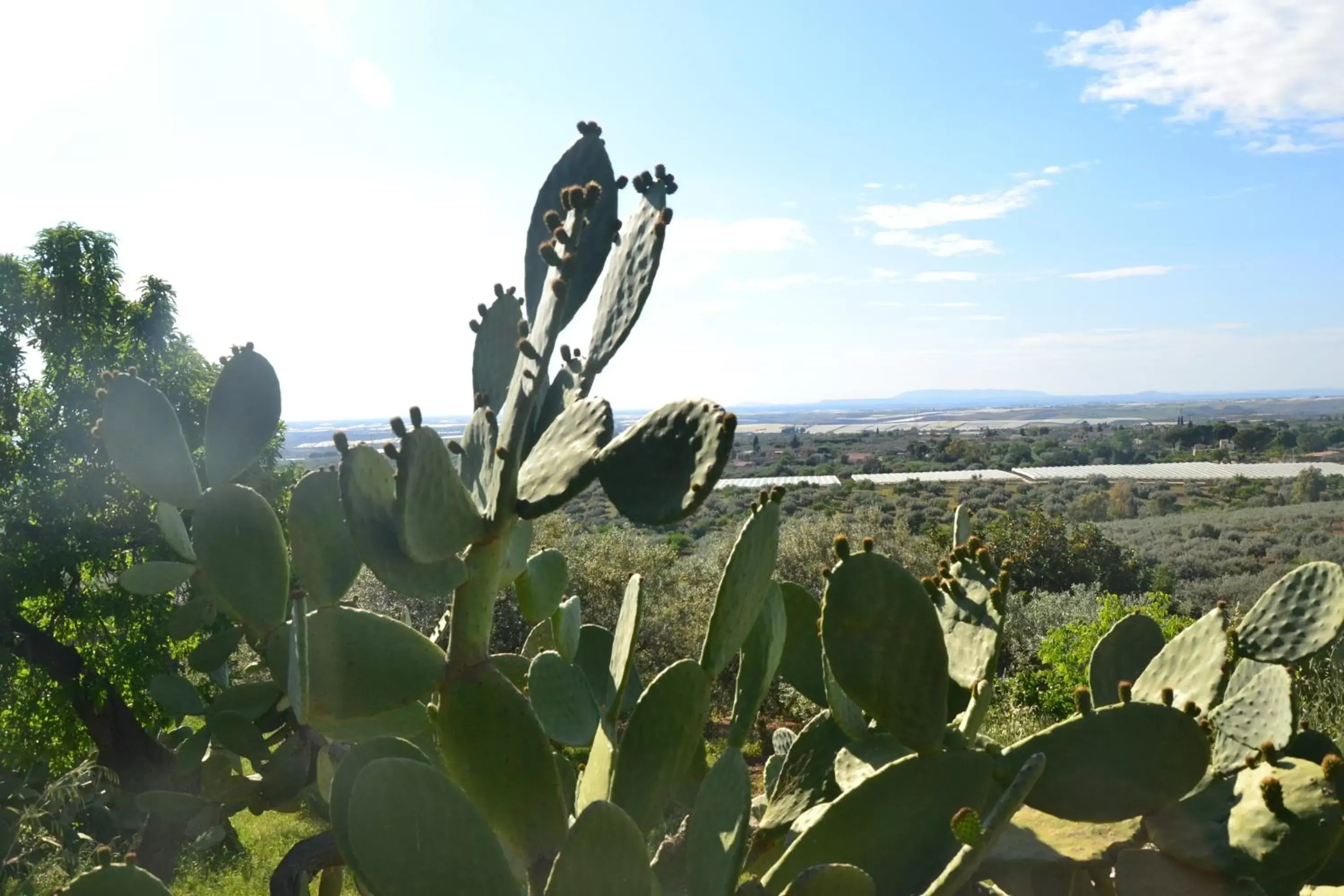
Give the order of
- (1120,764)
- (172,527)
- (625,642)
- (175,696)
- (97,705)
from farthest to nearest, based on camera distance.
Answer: (97,705), (175,696), (172,527), (625,642), (1120,764)

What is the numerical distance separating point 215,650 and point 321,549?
4.38 feet

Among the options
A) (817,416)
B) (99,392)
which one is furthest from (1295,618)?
(817,416)

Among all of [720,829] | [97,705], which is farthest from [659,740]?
[97,705]

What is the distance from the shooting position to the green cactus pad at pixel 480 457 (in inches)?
35.7

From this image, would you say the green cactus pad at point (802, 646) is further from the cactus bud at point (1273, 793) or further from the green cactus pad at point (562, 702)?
the cactus bud at point (1273, 793)

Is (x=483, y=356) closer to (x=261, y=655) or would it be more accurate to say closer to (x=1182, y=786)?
(x=261, y=655)

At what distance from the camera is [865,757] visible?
0.96 m

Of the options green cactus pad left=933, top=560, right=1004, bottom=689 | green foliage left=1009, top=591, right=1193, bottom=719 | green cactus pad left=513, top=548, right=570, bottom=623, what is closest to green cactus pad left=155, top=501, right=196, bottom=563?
green cactus pad left=513, top=548, right=570, bottom=623

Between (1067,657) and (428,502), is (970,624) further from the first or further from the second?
(1067,657)

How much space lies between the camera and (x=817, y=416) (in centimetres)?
13700

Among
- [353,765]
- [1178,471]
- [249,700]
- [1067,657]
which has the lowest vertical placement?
[1178,471]

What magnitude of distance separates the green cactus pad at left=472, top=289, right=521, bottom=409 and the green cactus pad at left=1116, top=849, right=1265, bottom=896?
84cm

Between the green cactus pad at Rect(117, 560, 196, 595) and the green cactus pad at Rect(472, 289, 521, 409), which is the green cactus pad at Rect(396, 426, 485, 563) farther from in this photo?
the green cactus pad at Rect(117, 560, 196, 595)

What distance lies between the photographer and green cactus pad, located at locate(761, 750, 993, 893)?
83cm
